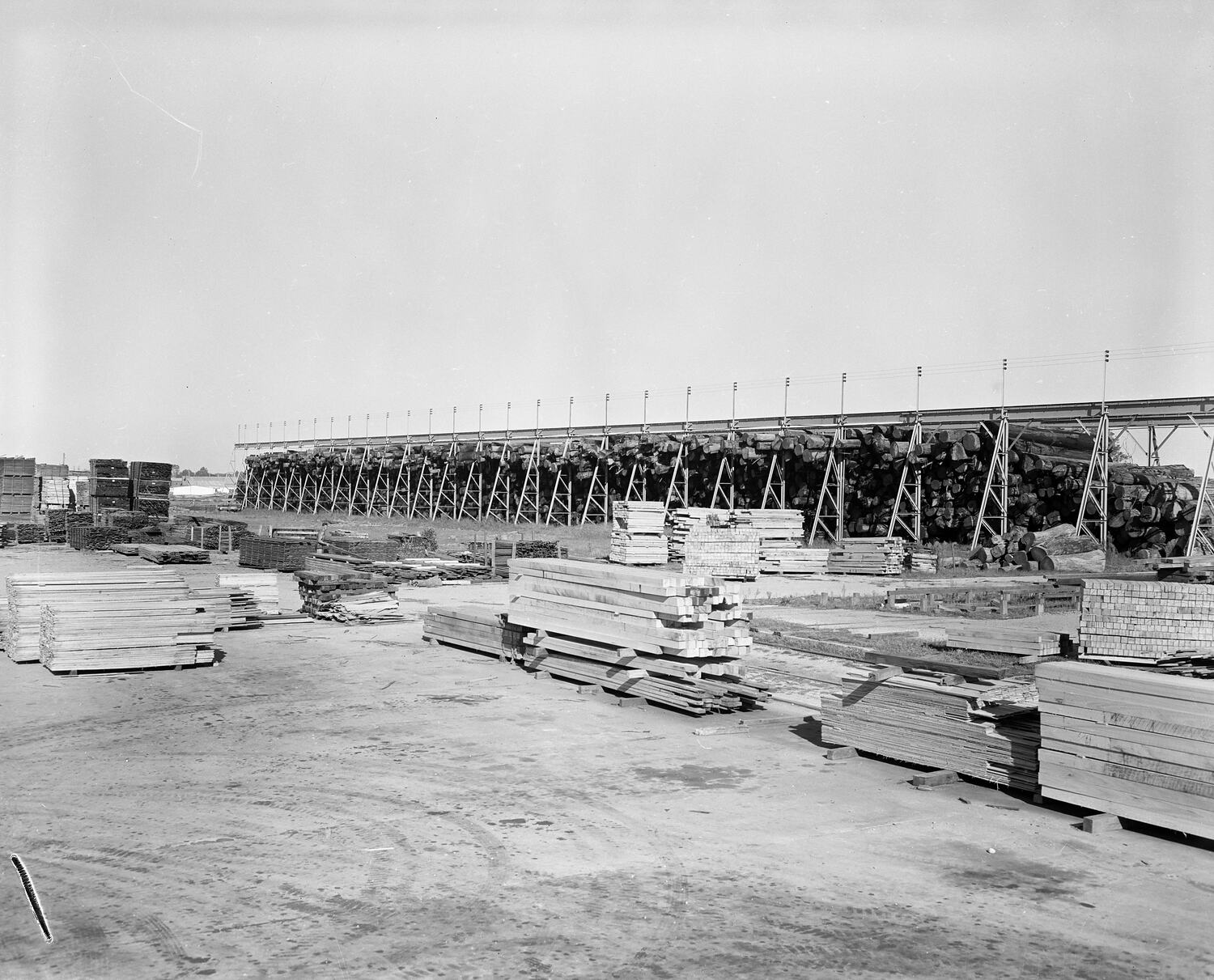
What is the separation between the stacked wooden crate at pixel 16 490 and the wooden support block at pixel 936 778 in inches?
1606

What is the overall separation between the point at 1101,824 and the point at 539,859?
12.9 ft

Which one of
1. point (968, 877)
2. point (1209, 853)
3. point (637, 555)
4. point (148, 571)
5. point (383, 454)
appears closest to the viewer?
point (968, 877)

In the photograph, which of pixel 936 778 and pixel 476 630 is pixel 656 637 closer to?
pixel 936 778

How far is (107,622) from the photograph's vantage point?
12594 mm

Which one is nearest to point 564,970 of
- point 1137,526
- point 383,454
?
point 1137,526

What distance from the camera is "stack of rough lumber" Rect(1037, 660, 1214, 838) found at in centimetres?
669

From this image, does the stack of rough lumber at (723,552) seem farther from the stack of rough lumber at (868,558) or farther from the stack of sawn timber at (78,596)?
the stack of sawn timber at (78,596)

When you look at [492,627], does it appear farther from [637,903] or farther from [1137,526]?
[1137,526]

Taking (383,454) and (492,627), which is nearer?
(492,627)

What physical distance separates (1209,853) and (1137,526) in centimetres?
2516

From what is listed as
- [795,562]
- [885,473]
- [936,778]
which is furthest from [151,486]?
[936,778]

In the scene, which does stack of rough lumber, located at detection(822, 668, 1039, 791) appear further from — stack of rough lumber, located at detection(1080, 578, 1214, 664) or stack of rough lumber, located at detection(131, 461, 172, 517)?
stack of rough lumber, located at detection(131, 461, 172, 517)

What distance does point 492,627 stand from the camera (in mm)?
14555

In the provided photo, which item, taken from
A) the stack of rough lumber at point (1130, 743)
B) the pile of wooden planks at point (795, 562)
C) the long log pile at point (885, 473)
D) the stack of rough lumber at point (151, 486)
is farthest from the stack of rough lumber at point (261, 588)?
the stack of rough lumber at point (151, 486)
